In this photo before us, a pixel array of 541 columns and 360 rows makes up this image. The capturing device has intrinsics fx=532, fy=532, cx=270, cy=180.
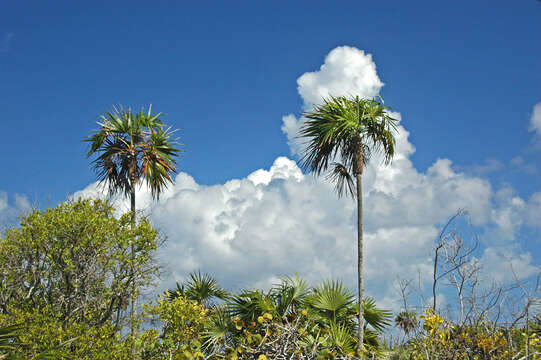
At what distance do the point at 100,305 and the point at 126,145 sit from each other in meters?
8.31

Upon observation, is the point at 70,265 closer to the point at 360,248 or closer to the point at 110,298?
the point at 110,298

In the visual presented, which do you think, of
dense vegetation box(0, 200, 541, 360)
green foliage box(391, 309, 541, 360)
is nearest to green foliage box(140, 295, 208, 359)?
dense vegetation box(0, 200, 541, 360)

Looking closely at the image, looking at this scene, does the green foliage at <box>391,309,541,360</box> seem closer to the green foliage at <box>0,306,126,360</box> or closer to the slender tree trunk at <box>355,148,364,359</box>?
the slender tree trunk at <box>355,148,364,359</box>

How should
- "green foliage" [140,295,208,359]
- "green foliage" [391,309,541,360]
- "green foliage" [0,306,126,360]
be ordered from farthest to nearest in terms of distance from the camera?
"green foliage" [140,295,208,359] → "green foliage" [0,306,126,360] → "green foliage" [391,309,541,360]

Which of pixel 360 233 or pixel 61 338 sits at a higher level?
pixel 360 233

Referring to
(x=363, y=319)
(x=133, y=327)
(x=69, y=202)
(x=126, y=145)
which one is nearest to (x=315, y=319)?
(x=363, y=319)

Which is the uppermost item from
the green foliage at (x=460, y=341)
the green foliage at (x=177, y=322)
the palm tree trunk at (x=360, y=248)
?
the palm tree trunk at (x=360, y=248)

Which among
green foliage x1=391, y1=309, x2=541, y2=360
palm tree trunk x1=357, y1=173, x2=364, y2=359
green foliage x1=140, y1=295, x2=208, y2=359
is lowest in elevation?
green foliage x1=391, y1=309, x2=541, y2=360

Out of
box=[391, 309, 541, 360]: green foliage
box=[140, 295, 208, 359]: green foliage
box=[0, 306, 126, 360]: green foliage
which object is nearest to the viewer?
box=[391, 309, 541, 360]: green foliage

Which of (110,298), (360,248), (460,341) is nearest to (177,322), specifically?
(110,298)

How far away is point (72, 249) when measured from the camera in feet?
51.1

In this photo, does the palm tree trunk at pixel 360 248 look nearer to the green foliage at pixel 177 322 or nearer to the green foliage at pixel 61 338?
the green foliage at pixel 177 322

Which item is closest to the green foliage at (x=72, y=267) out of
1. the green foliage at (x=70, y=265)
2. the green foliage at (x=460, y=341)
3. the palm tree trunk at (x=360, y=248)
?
the green foliage at (x=70, y=265)

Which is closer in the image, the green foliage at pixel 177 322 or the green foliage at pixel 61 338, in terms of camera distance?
the green foliage at pixel 61 338
